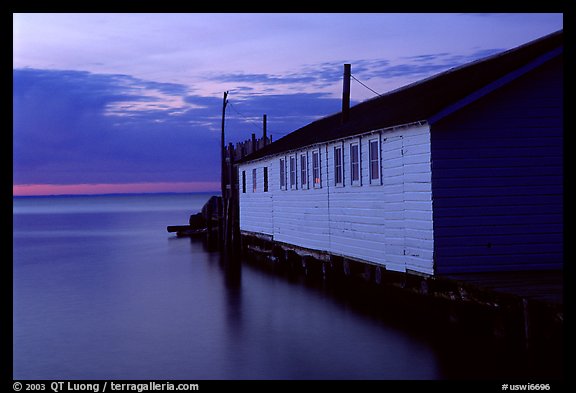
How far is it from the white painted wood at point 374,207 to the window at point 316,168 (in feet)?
0.59

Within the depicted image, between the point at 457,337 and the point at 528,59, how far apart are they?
6658 mm

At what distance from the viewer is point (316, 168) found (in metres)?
26.0

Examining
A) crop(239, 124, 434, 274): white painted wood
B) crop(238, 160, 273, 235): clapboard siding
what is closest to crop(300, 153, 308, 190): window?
crop(239, 124, 434, 274): white painted wood

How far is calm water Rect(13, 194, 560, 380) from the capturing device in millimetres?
14672

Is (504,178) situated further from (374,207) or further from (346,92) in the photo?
(346,92)

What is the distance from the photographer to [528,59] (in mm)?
16953

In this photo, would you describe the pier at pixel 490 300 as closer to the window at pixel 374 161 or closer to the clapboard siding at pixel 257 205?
the window at pixel 374 161

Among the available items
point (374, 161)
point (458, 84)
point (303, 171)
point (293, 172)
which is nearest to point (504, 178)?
point (458, 84)

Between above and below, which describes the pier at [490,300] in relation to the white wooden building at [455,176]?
below

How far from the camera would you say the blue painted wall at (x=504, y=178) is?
16.8 meters

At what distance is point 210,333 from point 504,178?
843 cm

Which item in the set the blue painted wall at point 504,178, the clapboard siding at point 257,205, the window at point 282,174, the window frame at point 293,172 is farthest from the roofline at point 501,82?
the clapboard siding at point 257,205
